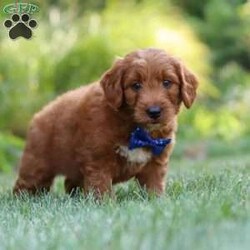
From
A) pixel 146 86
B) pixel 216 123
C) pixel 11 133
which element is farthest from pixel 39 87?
pixel 146 86

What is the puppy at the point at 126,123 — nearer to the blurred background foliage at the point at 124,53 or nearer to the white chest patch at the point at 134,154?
the white chest patch at the point at 134,154

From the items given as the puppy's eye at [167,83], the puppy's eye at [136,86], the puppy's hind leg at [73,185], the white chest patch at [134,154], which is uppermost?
the puppy's eye at [167,83]

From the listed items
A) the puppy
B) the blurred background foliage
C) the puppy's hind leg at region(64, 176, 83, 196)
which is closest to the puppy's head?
the puppy

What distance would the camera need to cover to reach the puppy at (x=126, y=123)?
6336 mm

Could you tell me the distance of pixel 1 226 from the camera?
17.4ft

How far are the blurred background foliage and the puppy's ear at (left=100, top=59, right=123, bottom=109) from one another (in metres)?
7.35

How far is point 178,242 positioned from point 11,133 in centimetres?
1221

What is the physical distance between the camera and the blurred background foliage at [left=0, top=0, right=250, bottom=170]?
52.6 feet

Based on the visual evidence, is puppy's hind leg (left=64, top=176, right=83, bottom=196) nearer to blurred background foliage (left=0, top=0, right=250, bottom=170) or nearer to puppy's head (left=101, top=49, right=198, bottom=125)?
puppy's head (left=101, top=49, right=198, bottom=125)

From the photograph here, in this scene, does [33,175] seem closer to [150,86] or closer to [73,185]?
[73,185]

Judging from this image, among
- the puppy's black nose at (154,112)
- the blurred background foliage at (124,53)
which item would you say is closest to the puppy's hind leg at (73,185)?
the puppy's black nose at (154,112)

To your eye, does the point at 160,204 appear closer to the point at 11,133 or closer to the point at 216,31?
the point at 11,133

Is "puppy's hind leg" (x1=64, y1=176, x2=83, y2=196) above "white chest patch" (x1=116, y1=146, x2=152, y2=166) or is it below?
below

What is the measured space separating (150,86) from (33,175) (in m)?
1.57
